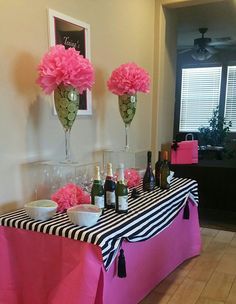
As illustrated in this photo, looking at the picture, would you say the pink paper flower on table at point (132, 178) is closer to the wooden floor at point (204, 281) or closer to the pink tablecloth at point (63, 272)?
the pink tablecloth at point (63, 272)

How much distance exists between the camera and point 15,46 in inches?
76.5

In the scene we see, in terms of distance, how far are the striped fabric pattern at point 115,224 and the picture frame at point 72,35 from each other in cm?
85

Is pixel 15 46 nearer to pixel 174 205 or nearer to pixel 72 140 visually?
pixel 72 140

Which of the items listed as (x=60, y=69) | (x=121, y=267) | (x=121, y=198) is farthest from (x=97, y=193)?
(x=60, y=69)

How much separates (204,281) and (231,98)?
5357mm

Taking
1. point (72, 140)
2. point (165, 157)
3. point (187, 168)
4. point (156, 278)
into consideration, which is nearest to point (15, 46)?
point (72, 140)

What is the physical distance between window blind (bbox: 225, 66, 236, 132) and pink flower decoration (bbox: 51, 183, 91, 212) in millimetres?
5774

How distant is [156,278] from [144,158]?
3.54ft

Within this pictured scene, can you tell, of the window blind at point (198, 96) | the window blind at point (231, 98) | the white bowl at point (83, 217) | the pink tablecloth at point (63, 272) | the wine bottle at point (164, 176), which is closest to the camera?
the pink tablecloth at point (63, 272)

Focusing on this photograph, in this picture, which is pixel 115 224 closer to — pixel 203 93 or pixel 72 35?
pixel 72 35

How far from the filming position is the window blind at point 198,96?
712 cm

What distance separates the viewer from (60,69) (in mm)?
1889

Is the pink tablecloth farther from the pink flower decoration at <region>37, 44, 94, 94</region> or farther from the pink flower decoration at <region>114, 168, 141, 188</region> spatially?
the pink flower decoration at <region>37, 44, 94, 94</region>

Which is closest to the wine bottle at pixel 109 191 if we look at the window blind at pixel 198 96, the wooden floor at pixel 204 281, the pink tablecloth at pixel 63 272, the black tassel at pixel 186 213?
the pink tablecloth at pixel 63 272
